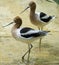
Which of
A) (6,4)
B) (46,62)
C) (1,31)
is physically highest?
(6,4)

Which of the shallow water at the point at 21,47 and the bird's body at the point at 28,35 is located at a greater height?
the bird's body at the point at 28,35

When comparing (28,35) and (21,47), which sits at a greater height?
(28,35)

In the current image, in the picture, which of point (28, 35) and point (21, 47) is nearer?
point (28, 35)

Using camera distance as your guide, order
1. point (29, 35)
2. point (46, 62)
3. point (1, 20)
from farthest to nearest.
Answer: point (1, 20) → point (46, 62) → point (29, 35)

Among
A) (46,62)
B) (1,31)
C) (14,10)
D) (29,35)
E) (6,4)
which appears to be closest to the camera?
(29,35)

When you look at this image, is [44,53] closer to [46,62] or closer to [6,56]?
[46,62]

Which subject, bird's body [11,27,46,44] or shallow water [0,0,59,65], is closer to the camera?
bird's body [11,27,46,44]

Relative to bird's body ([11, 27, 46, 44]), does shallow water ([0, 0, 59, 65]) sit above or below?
below

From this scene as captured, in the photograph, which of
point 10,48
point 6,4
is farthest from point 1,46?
point 6,4

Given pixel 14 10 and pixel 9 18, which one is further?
pixel 14 10

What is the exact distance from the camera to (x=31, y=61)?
318 centimetres

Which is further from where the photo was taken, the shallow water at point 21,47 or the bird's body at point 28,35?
the shallow water at point 21,47

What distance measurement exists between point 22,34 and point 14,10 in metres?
1.87

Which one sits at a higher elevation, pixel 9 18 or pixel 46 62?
pixel 9 18
